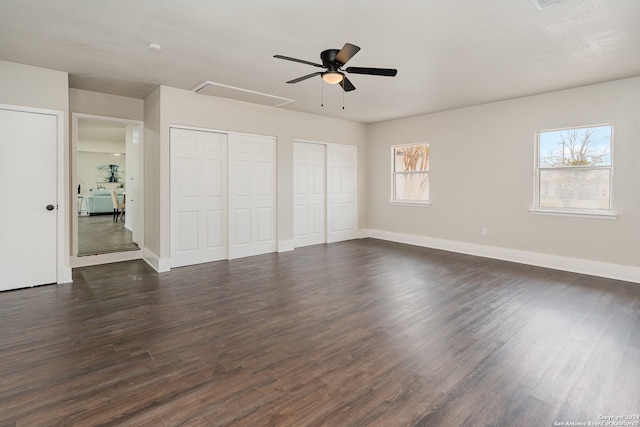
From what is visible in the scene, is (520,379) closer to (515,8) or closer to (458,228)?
(515,8)

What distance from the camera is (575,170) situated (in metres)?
5.07

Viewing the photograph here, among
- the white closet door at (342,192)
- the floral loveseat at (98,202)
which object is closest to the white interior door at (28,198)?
the white closet door at (342,192)

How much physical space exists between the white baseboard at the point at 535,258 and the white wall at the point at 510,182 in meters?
0.01

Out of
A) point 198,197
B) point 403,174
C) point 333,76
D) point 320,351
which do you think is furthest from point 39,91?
point 403,174

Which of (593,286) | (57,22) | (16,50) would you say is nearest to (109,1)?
(57,22)

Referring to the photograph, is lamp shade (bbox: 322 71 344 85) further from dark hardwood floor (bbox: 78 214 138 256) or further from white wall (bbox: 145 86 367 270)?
dark hardwood floor (bbox: 78 214 138 256)

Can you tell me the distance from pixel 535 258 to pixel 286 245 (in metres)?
4.31

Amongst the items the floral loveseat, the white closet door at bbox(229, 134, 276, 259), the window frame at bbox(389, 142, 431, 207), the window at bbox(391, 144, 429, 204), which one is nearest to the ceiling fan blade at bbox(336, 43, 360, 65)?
the white closet door at bbox(229, 134, 276, 259)

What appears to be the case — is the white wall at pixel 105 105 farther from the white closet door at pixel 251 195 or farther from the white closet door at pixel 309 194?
the white closet door at pixel 309 194

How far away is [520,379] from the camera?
7.32 ft

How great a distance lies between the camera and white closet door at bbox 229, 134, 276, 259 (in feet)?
19.1

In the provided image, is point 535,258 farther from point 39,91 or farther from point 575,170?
point 39,91

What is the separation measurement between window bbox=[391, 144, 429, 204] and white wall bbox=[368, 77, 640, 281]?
17 centimetres

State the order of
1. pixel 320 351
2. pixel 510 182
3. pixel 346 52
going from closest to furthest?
pixel 320 351 < pixel 346 52 < pixel 510 182
